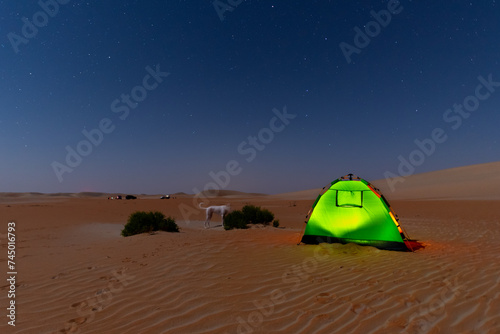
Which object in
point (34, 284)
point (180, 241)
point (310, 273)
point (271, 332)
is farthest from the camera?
point (180, 241)

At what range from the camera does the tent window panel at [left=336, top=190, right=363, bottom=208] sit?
347 inches

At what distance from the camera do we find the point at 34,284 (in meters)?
5.58

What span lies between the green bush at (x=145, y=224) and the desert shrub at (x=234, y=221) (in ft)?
8.93

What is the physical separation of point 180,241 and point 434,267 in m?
7.18

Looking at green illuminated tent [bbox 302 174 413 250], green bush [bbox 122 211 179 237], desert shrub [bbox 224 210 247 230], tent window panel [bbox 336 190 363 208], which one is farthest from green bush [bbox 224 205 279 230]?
tent window panel [bbox 336 190 363 208]

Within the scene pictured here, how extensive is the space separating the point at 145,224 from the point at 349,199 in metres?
8.63

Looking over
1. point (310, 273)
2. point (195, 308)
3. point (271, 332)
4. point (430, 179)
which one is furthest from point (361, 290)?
point (430, 179)

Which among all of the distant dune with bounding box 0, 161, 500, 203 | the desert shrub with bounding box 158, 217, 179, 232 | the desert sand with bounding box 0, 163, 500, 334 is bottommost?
the desert sand with bounding box 0, 163, 500, 334

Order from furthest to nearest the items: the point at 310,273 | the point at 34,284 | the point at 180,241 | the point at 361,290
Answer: the point at 180,241 → the point at 310,273 → the point at 34,284 → the point at 361,290

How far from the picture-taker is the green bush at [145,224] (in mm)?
12367

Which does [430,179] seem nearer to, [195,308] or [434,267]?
[434,267]

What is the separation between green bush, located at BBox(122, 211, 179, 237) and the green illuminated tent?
21.3 feet

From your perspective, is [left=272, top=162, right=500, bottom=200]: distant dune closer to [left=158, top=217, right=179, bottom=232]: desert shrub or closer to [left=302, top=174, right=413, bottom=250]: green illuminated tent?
[left=302, top=174, right=413, bottom=250]: green illuminated tent

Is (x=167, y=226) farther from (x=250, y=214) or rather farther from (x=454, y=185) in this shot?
(x=454, y=185)
